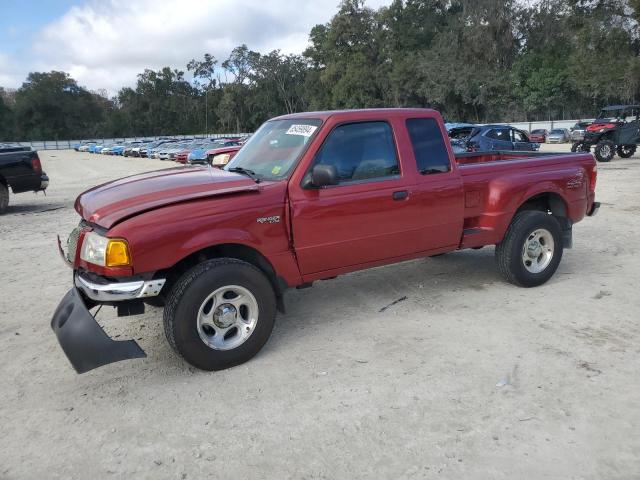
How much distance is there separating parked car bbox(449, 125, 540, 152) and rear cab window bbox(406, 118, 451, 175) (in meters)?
13.0

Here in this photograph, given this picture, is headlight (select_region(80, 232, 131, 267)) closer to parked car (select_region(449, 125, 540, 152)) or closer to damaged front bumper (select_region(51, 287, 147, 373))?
damaged front bumper (select_region(51, 287, 147, 373))

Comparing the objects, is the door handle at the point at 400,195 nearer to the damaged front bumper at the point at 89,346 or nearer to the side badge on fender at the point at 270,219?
the side badge on fender at the point at 270,219

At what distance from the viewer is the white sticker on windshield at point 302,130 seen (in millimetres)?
4334

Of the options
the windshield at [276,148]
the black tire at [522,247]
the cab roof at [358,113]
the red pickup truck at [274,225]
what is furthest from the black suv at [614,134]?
the windshield at [276,148]

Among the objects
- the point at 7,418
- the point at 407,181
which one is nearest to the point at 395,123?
the point at 407,181

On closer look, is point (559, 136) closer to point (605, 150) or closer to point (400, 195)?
point (605, 150)

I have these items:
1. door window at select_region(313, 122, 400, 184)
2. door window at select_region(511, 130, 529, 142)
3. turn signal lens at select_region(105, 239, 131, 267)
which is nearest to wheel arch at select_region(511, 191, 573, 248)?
door window at select_region(313, 122, 400, 184)

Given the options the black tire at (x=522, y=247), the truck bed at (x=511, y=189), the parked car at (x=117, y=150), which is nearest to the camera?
the truck bed at (x=511, y=189)

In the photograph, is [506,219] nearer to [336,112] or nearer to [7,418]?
[336,112]

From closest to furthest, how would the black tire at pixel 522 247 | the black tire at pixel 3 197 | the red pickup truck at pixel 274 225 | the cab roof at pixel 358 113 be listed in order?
the red pickup truck at pixel 274 225 → the cab roof at pixel 358 113 → the black tire at pixel 522 247 → the black tire at pixel 3 197

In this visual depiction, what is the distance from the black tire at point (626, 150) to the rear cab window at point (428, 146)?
64.7 ft

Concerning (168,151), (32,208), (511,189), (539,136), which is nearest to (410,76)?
(539,136)

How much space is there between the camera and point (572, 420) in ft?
10.2

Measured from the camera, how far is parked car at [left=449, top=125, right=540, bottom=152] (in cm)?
1758
